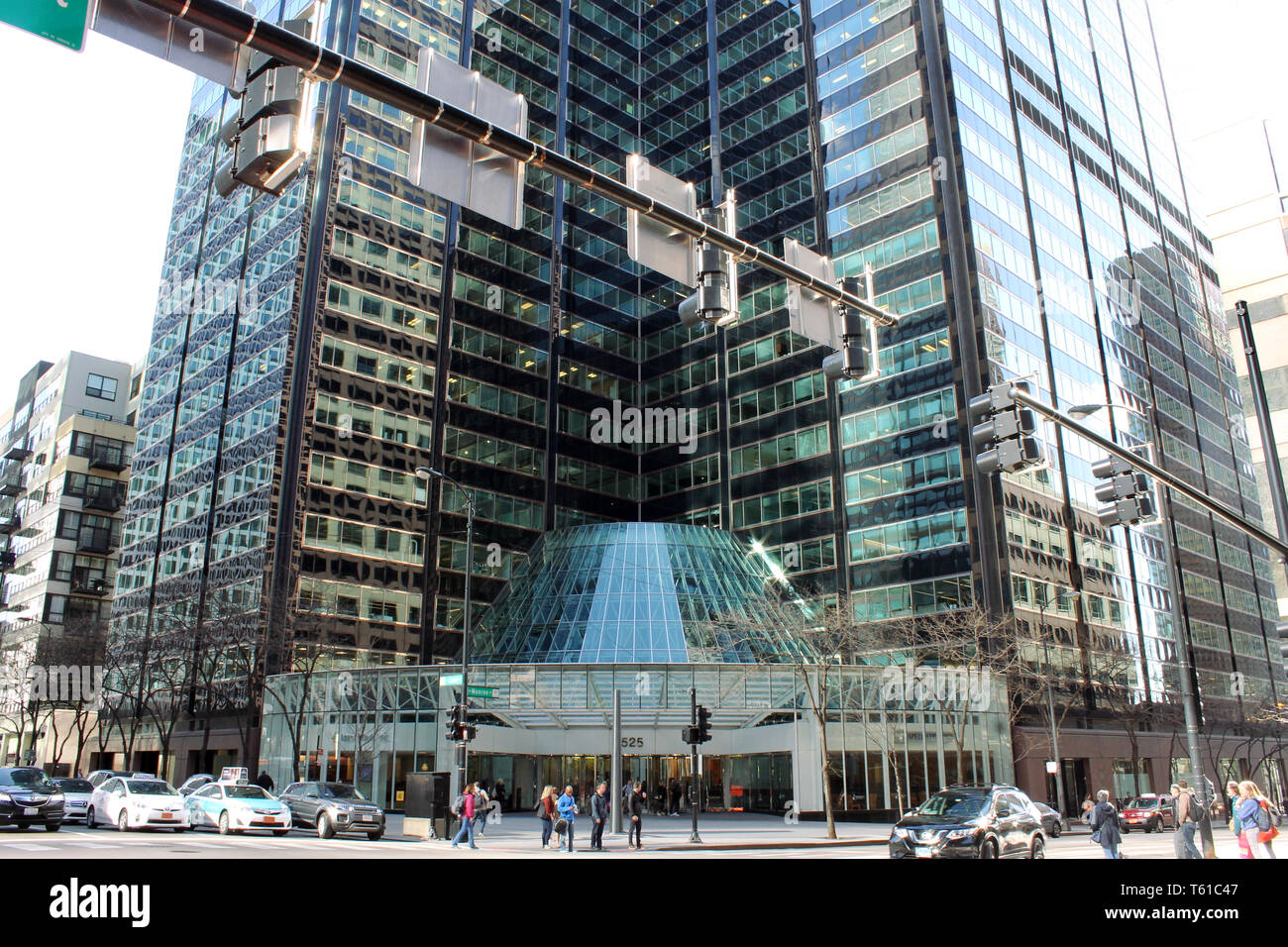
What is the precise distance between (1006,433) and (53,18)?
11.5 metres

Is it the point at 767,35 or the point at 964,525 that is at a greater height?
the point at 767,35

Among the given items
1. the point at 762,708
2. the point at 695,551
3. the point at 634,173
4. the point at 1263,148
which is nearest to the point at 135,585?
the point at 695,551

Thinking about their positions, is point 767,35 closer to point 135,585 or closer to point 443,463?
point 443,463

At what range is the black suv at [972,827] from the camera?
746 inches

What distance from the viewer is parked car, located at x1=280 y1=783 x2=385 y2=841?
28.3 m

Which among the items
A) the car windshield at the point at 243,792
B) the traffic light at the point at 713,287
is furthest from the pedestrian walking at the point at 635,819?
the traffic light at the point at 713,287

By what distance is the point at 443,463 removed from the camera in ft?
209

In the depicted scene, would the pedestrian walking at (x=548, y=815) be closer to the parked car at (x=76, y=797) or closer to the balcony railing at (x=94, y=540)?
the parked car at (x=76, y=797)

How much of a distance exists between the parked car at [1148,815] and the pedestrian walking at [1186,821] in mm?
27792

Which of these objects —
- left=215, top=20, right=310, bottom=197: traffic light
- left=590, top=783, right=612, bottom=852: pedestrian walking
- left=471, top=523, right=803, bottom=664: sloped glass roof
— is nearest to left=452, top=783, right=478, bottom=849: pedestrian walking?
left=590, top=783, right=612, bottom=852: pedestrian walking

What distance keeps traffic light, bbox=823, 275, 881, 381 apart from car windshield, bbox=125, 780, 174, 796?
90.4 ft

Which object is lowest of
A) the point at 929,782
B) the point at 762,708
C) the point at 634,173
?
the point at 929,782

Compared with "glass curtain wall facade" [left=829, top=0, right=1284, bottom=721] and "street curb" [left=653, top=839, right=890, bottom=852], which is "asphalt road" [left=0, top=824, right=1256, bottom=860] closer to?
"street curb" [left=653, top=839, right=890, bottom=852]
